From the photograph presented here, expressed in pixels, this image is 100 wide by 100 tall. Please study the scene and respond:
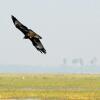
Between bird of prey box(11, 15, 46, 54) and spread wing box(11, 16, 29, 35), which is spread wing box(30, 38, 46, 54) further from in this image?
→ spread wing box(11, 16, 29, 35)

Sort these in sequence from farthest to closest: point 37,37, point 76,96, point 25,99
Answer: point 76,96, point 25,99, point 37,37

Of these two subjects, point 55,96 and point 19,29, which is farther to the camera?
point 55,96

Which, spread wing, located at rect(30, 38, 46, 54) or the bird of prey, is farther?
spread wing, located at rect(30, 38, 46, 54)

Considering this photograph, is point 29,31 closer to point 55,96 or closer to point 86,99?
point 86,99

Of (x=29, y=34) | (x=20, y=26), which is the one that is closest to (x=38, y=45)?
(x=29, y=34)

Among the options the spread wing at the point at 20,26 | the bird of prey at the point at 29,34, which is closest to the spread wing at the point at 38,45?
the bird of prey at the point at 29,34

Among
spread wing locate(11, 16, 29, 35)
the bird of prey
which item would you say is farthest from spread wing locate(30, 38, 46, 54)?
spread wing locate(11, 16, 29, 35)

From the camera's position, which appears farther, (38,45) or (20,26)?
(38,45)

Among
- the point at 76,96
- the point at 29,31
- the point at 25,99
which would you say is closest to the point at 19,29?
the point at 29,31

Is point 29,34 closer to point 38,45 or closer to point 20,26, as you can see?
point 20,26

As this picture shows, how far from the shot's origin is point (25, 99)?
52969 millimetres

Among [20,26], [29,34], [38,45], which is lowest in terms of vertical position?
[38,45]

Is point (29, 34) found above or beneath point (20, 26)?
beneath

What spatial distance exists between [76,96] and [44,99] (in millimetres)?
4054
